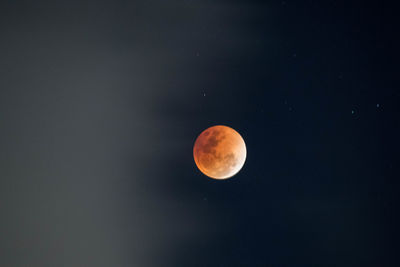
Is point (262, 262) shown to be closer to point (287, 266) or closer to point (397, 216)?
point (287, 266)

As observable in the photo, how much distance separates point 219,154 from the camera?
210 inches

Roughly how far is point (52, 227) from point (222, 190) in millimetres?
3630

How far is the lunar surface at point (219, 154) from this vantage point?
532cm

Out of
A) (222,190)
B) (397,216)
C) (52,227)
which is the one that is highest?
(222,190)

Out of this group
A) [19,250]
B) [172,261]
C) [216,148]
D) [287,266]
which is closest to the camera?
[216,148]

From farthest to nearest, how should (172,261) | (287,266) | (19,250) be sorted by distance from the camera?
(287,266)
(172,261)
(19,250)

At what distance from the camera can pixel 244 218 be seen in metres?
7.56

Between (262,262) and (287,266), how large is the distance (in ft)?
1.90

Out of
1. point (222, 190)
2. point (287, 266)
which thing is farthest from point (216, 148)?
point (287, 266)

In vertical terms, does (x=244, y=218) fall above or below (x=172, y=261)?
above

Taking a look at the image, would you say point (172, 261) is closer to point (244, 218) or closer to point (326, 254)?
point (244, 218)

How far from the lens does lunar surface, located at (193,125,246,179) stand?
5320 millimetres

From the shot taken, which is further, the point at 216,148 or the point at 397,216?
the point at 397,216

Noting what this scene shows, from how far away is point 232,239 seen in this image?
752 cm
